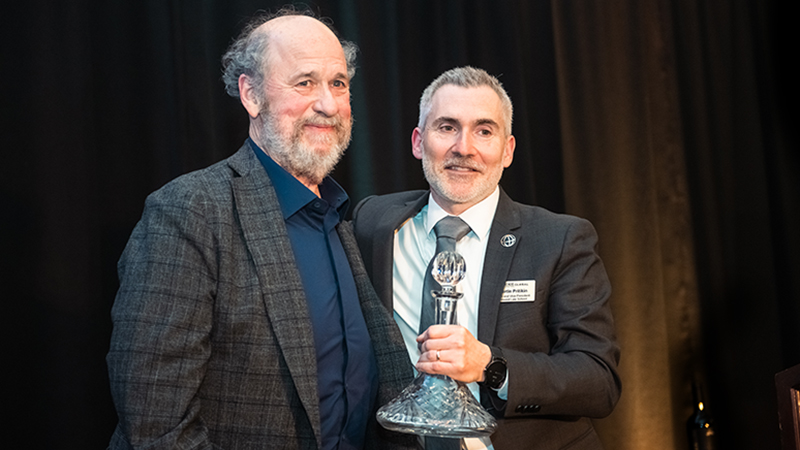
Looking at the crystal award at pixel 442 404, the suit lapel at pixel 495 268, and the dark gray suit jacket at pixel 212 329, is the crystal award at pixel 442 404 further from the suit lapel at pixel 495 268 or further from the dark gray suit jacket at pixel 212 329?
the suit lapel at pixel 495 268

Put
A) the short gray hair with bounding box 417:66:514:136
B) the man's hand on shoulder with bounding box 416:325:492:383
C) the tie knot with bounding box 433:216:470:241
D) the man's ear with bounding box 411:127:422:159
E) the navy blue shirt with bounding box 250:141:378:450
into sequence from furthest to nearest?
the man's ear with bounding box 411:127:422:159 < the short gray hair with bounding box 417:66:514:136 < the tie knot with bounding box 433:216:470:241 < the navy blue shirt with bounding box 250:141:378:450 < the man's hand on shoulder with bounding box 416:325:492:383

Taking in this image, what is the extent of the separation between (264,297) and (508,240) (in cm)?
90

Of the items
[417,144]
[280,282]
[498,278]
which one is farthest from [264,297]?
[417,144]

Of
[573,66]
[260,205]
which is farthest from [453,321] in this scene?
[573,66]

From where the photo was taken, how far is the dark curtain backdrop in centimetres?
239

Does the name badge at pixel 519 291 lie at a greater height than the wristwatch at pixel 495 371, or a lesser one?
greater

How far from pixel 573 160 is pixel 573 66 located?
1.60 ft

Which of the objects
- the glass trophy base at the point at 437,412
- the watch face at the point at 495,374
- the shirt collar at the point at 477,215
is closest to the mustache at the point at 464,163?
→ the shirt collar at the point at 477,215

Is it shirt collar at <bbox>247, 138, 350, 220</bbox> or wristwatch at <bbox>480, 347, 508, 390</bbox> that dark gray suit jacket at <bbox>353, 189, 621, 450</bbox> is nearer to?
wristwatch at <bbox>480, 347, 508, 390</bbox>

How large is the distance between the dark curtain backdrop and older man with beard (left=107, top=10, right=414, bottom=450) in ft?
2.14

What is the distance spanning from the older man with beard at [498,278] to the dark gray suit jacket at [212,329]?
450 mm

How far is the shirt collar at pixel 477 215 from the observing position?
2.37m

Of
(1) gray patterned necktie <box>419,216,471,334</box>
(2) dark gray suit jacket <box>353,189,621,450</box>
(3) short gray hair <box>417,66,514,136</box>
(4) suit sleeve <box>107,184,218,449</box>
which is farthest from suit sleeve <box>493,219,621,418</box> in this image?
(4) suit sleeve <box>107,184,218,449</box>

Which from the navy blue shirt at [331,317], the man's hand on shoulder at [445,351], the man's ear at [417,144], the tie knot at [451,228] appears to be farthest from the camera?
the man's ear at [417,144]
